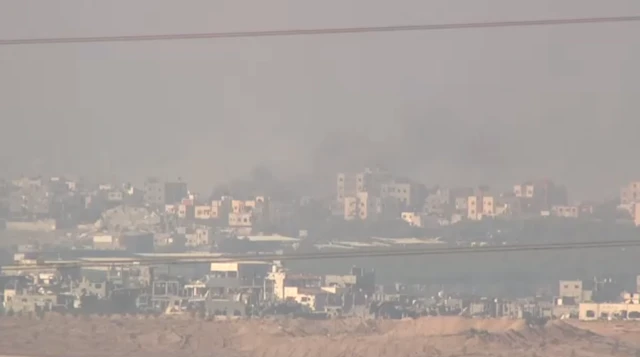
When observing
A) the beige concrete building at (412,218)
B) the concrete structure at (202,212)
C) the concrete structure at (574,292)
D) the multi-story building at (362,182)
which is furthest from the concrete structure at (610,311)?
the concrete structure at (202,212)

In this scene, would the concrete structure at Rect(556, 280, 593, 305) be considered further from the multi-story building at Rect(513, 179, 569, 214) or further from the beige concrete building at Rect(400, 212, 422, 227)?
the beige concrete building at Rect(400, 212, 422, 227)

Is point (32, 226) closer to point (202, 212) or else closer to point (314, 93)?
point (202, 212)

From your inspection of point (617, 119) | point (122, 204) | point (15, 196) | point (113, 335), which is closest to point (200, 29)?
point (122, 204)

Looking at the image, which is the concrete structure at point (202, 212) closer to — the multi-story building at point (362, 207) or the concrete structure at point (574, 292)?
Result: the multi-story building at point (362, 207)

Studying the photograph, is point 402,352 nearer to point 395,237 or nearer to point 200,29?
Answer: point 395,237

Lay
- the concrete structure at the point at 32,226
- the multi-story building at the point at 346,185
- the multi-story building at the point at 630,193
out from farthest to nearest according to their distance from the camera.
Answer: the concrete structure at the point at 32,226
the multi-story building at the point at 346,185
the multi-story building at the point at 630,193

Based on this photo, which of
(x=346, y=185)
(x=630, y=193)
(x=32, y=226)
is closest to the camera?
(x=630, y=193)

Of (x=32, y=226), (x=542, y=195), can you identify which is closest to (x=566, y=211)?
(x=542, y=195)
